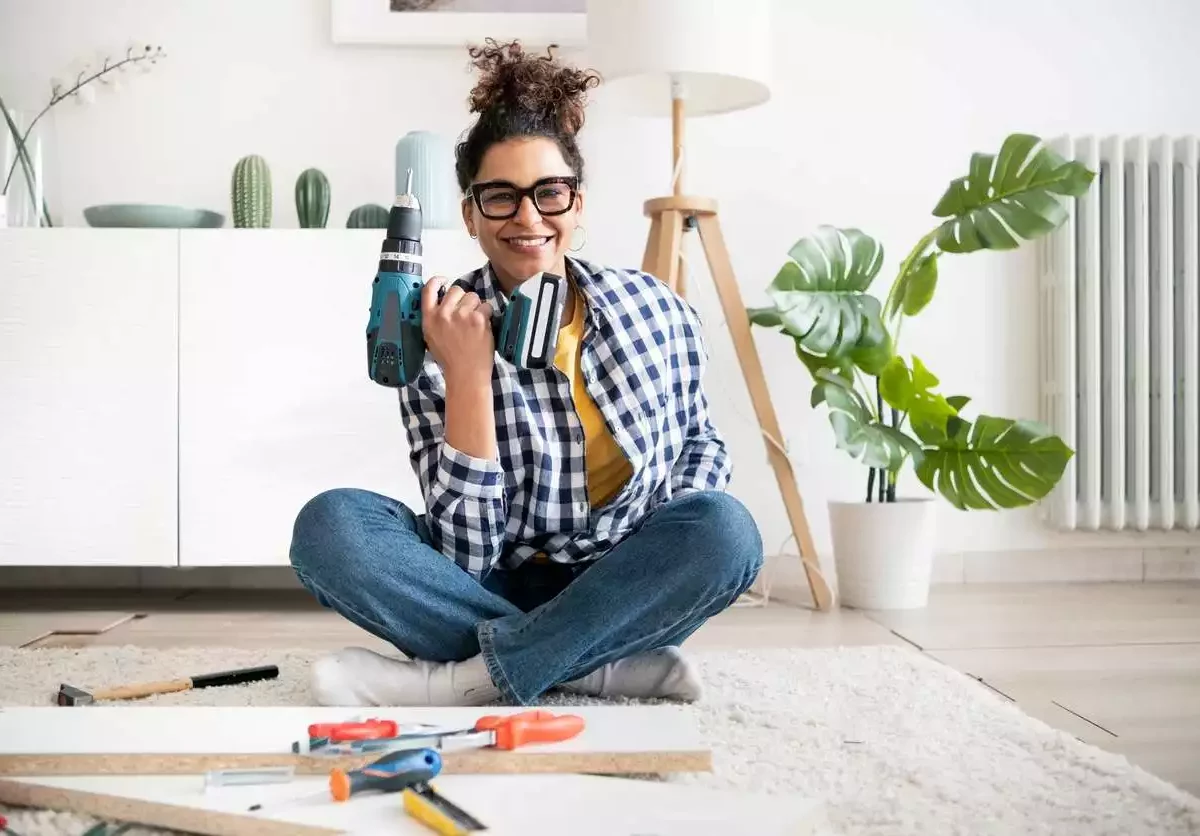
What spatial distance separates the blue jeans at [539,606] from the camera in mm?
1299

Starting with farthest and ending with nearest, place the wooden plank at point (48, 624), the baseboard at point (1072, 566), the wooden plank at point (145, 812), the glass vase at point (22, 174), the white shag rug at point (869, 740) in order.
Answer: the baseboard at point (1072, 566)
the glass vase at point (22, 174)
the wooden plank at point (48, 624)
the white shag rug at point (869, 740)
the wooden plank at point (145, 812)

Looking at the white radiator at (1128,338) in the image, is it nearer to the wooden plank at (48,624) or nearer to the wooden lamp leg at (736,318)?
the wooden lamp leg at (736,318)

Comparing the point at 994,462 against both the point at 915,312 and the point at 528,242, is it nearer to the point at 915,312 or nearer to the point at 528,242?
the point at 915,312

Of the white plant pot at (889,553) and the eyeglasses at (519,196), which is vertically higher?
the eyeglasses at (519,196)

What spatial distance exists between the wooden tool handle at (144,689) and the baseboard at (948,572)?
1187 millimetres

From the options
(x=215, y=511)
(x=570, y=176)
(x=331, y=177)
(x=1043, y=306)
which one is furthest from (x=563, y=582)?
(x=1043, y=306)

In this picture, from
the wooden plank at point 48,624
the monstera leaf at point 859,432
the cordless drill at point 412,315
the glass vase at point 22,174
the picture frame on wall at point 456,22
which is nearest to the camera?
the cordless drill at point 412,315

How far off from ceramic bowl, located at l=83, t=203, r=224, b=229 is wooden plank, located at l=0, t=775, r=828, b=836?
159 centimetres

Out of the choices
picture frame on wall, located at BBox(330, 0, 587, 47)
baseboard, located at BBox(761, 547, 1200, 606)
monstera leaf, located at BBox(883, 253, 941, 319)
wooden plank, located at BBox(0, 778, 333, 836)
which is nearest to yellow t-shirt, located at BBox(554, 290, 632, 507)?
wooden plank, located at BBox(0, 778, 333, 836)

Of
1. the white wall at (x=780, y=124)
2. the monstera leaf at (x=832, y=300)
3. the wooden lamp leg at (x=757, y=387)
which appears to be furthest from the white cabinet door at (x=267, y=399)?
the monstera leaf at (x=832, y=300)

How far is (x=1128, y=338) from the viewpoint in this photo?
2.68 meters

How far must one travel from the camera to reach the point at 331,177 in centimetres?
263

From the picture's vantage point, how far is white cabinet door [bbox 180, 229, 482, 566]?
227cm

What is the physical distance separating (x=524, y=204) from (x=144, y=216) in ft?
4.14
